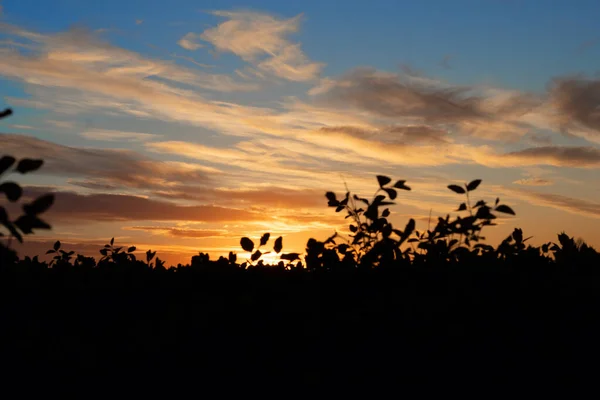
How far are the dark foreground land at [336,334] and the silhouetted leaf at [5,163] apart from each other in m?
0.65

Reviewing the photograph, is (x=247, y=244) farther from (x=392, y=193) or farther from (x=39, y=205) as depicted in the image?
(x=39, y=205)

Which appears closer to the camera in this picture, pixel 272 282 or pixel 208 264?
pixel 272 282

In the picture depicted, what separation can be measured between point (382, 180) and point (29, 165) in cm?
367

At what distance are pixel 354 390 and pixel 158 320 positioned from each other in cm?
217

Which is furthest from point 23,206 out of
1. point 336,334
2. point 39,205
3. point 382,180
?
point 382,180

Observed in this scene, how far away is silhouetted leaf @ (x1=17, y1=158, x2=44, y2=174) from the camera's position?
3943mm

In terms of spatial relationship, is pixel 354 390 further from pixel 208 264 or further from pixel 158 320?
pixel 208 264

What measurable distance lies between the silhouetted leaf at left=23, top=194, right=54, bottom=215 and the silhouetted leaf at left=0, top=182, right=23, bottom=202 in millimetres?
83

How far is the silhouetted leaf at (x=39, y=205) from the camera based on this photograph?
3.81m

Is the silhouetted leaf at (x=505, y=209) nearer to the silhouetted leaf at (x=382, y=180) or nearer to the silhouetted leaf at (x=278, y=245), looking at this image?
the silhouetted leaf at (x=382, y=180)

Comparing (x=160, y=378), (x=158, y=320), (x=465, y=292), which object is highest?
(x=465, y=292)

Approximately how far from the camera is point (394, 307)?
19.0 feet

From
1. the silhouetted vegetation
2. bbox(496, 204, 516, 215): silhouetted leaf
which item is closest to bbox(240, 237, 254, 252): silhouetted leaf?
the silhouetted vegetation

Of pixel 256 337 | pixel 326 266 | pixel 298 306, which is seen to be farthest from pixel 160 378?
pixel 326 266
